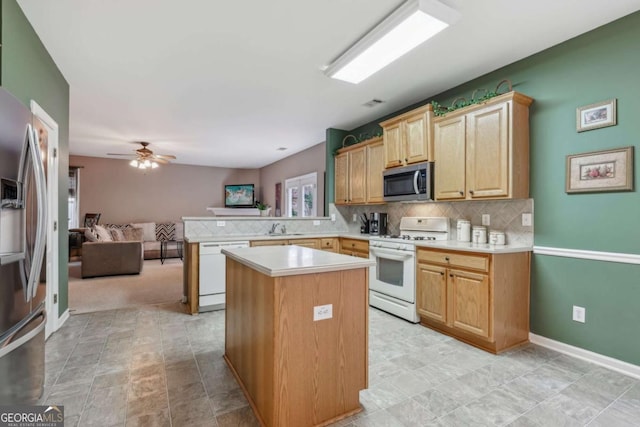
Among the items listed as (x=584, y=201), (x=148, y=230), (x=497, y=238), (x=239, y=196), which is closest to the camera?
(x=584, y=201)

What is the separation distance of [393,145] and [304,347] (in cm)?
286

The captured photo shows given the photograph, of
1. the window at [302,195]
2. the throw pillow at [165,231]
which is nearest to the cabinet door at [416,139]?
the window at [302,195]

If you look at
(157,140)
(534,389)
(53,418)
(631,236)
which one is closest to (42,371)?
(53,418)

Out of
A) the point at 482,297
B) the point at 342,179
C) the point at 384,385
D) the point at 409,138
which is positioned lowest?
the point at 384,385

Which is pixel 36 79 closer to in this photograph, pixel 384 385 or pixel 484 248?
pixel 384 385

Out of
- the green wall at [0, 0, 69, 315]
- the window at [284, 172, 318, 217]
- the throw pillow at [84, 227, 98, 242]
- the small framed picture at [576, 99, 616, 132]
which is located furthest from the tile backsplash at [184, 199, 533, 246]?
the throw pillow at [84, 227, 98, 242]

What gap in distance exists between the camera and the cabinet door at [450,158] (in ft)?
10.1

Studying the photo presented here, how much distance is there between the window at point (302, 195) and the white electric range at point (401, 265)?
3.08 meters

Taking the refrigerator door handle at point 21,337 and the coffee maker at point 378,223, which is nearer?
the refrigerator door handle at point 21,337

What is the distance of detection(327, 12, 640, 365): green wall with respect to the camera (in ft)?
7.44

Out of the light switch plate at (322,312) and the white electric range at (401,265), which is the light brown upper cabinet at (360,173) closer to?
the white electric range at (401,265)

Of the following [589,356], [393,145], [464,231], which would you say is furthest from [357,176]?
[589,356]

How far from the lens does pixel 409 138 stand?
3.63 meters

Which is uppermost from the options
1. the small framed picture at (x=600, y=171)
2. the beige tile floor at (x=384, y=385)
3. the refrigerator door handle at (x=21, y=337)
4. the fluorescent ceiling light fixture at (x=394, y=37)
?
the fluorescent ceiling light fixture at (x=394, y=37)
